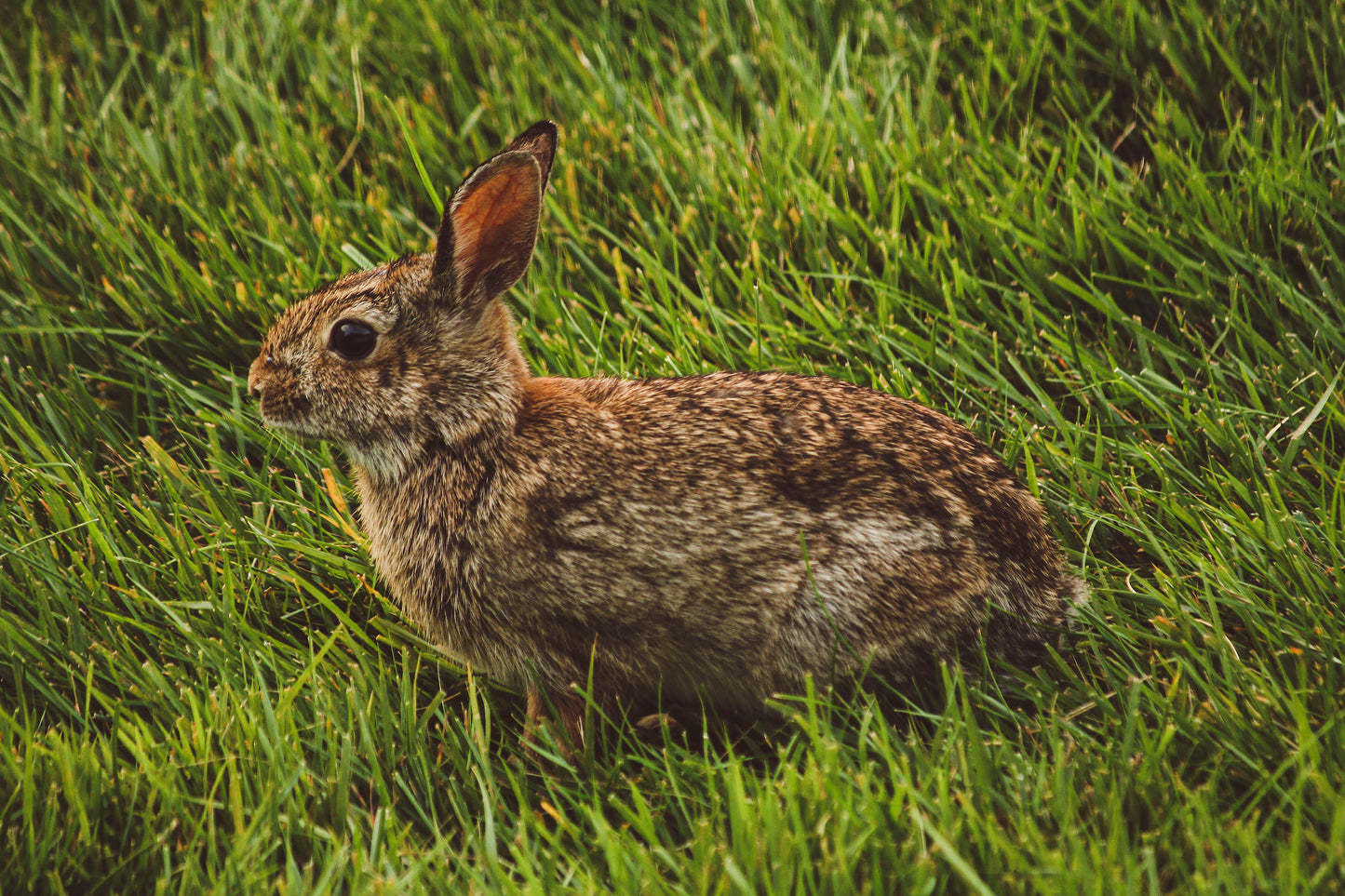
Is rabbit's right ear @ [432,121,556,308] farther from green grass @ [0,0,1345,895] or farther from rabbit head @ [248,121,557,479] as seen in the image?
green grass @ [0,0,1345,895]

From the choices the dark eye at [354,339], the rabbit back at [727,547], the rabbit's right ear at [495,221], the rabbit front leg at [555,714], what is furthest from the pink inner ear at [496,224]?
the rabbit front leg at [555,714]

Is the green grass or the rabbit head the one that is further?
the rabbit head

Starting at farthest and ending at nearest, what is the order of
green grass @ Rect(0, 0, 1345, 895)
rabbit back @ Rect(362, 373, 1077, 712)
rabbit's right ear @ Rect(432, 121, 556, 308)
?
rabbit's right ear @ Rect(432, 121, 556, 308), rabbit back @ Rect(362, 373, 1077, 712), green grass @ Rect(0, 0, 1345, 895)

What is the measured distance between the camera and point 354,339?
146 inches

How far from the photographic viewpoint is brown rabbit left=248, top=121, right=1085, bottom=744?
342 cm

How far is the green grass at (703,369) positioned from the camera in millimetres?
2873

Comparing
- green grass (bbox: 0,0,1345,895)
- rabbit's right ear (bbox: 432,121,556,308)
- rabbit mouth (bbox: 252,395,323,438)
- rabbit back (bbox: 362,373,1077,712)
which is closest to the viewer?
green grass (bbox: 0,0,1345,895)

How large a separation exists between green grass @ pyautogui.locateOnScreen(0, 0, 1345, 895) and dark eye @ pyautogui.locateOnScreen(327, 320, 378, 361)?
65 cm

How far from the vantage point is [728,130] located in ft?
17.1

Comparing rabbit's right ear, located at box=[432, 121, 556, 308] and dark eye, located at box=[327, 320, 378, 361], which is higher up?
rabbit's right ear, located at box=[432, 121, 556, 308]

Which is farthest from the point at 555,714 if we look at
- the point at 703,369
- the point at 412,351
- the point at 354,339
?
the point at 703,369

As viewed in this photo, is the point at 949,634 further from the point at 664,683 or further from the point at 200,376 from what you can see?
the point at 200,376

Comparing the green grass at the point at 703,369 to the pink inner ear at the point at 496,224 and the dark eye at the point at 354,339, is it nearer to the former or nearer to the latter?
the dark eye at the point at 354,339

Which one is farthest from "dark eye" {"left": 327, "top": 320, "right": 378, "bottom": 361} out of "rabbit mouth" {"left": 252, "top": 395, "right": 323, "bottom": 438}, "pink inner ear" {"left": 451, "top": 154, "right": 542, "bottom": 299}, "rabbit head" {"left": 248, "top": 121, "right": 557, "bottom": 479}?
"pink inner ear" {"left": 451, "top": 154, "right": 542, "bottom": 299}
